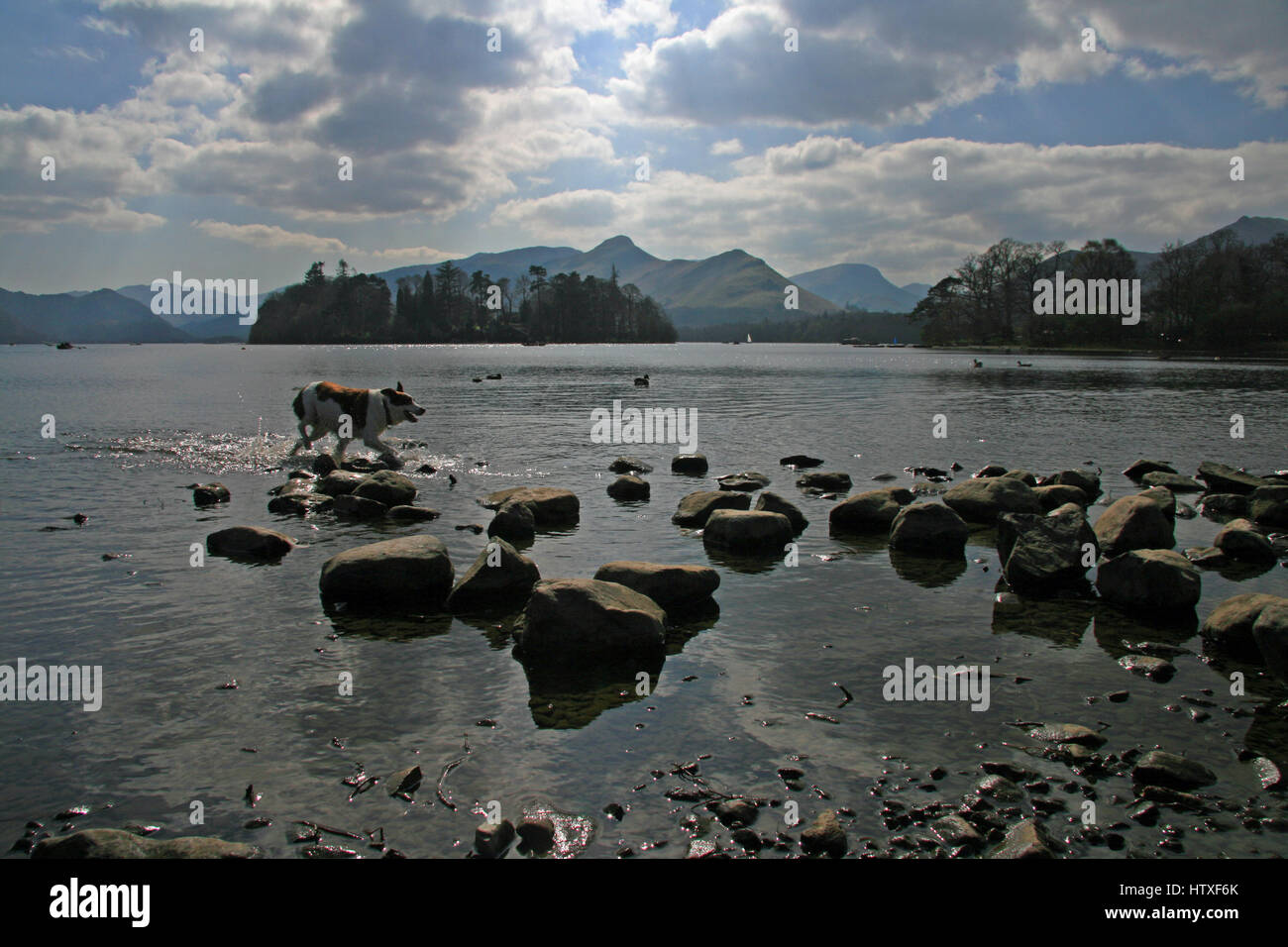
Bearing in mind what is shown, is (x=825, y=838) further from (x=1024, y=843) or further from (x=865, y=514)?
(x=865, y=514)

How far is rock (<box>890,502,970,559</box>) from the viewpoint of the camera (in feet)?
50.1

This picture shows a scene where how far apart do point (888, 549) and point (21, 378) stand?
295 feet

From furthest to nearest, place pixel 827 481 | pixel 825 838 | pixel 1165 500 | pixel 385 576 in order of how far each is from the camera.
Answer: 1. pixel 827 481
2. pixel 1165 500
3. pixel 385 576
4. pixel 825 838

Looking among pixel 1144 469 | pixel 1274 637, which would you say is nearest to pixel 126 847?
pixel 1274 637

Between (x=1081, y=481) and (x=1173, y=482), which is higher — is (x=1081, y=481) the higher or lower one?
the higher one

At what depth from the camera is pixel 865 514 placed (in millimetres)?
17141

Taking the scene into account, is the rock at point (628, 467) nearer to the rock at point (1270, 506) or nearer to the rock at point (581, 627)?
the rock at point (581, 627)

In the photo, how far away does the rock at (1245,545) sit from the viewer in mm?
14641

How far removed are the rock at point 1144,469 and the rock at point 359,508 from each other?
74.7ft

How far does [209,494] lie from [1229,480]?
91.0ft

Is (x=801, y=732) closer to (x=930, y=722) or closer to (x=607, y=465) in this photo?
(x=930, y=722)

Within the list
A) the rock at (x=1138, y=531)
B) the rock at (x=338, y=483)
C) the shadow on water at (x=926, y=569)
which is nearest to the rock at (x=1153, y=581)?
the shadow on water at (x=926, y=569)

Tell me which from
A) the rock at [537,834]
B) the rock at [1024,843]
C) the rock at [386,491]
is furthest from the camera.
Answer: the rock at [386,491]

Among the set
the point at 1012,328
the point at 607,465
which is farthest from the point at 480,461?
the point at 1012,328
